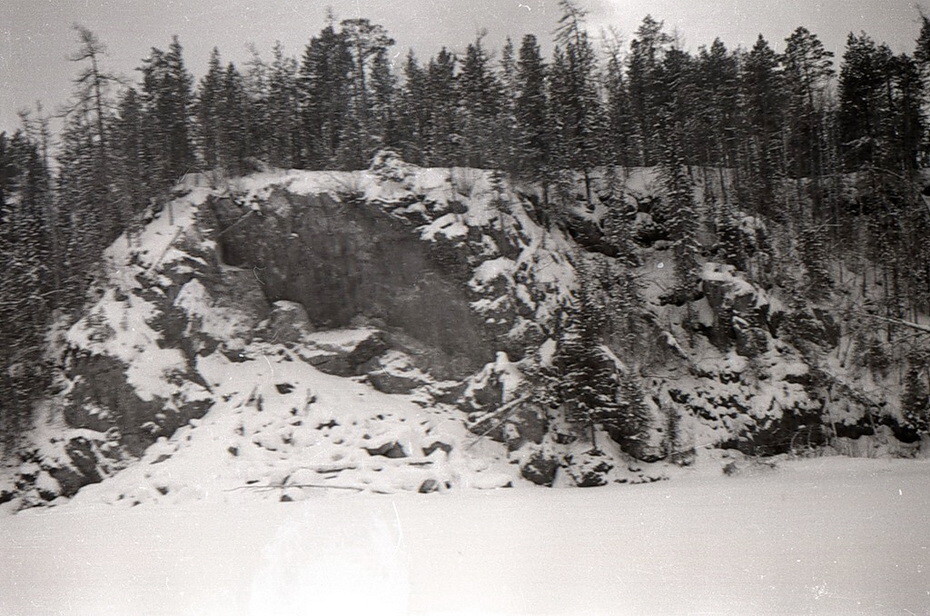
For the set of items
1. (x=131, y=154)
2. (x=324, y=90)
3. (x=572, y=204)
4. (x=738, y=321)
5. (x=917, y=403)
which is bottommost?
(x=917, y=403)

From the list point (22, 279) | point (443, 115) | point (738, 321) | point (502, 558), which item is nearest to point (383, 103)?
point (443, 115)

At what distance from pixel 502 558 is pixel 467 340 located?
1343cm

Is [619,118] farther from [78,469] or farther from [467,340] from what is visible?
[78,469]

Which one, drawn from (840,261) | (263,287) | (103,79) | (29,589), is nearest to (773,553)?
(29,589)

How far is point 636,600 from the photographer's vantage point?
7129 millimetres

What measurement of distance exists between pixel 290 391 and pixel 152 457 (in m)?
4.61

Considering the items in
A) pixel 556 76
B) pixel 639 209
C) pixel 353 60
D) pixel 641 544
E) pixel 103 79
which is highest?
pixel 353 60

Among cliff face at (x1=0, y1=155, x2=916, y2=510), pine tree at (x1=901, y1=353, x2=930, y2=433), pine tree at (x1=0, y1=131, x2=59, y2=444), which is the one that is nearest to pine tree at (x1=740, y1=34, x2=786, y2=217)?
cliff face at (x1=0, y1=155, x2=916, y2=510)

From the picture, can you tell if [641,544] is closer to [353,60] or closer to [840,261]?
[840,261]

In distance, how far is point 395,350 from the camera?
73.2 feet

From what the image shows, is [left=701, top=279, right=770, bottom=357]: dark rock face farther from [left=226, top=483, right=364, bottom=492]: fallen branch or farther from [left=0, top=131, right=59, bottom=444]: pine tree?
[left=0, top=131, right=59, bottom=444]: pine tree

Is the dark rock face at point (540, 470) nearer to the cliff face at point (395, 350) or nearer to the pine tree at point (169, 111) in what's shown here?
the cliff face at point (395, 350)

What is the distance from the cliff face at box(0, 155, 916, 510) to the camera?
18.4 m

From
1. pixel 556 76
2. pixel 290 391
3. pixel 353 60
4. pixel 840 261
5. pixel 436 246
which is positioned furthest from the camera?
pixel 353 60
